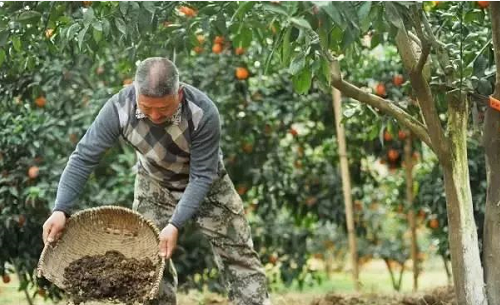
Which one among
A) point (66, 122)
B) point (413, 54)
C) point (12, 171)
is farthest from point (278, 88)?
point (413, 54)

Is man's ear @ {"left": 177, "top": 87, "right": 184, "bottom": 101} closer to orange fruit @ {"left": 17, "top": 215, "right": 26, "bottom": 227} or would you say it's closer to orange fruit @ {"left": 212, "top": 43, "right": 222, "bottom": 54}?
orange fruit @ {"left": 212, "top": 43, "right": 222, "bottom": 54}

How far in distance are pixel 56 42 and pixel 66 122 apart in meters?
1.50

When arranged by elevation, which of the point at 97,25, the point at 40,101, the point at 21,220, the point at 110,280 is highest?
the point at 40,101

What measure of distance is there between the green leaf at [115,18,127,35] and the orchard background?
0.15 m

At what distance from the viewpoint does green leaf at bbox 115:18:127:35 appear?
349cm

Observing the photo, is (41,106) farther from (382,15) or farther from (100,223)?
(382,15)

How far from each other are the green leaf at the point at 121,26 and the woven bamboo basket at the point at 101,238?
2.59ft

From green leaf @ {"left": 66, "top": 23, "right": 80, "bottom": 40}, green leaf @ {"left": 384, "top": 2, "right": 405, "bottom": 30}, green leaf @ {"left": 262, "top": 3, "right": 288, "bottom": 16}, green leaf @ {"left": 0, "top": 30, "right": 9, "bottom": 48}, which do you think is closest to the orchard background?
green leaf @ {"left": 0, "top": 30, "right": 9, "bottom": 48}

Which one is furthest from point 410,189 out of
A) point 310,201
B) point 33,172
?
point 33,172

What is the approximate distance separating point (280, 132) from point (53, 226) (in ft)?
8.66

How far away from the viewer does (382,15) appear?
2867 mm

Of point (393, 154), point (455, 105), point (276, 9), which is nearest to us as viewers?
point (276, 9)

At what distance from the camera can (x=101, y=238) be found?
4.02 metres

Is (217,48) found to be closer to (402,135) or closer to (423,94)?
(402,135)
